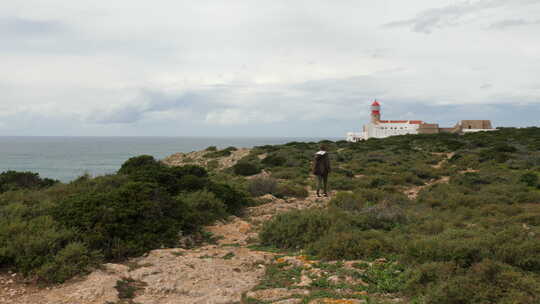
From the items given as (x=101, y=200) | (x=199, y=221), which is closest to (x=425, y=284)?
(x=199, y=221)

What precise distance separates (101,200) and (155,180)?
361 cm

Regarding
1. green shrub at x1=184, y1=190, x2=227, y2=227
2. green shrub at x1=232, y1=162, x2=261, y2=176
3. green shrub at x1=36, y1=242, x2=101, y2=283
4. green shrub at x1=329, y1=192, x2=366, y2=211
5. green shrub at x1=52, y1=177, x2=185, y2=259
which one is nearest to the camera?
green shrub at x1=36, y1=242, x2=101, y2=283

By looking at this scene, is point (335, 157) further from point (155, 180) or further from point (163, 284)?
point (163, 284)

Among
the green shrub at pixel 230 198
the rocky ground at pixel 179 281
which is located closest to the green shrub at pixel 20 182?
the green shrub at pixel 230 198

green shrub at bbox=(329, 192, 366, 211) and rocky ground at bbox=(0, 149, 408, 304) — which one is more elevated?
green shrub at bbox=(329, 192, 366, 211)

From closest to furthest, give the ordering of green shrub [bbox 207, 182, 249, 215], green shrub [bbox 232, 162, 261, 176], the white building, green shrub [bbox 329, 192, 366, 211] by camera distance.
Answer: green shrub [bbox 329, 192, 366, 211] < green shrub [bbox 207, 182, 249, 215] < green shrub [bbox 232, 162, 261, 176] < the white building

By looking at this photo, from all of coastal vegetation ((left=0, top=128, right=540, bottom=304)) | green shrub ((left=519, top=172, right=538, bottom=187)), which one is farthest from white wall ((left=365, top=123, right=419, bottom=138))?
coastal vegetation ((left=0, top=128, right=540, bottom=304))

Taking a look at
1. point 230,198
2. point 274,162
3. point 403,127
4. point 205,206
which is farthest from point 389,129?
point 205,206

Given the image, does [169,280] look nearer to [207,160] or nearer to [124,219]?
[124,219]

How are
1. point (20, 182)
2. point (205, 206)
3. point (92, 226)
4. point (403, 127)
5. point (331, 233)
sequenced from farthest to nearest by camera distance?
point (403, 127), point (20, 182), point (205, 206), point (331, 233), point (92, 226)

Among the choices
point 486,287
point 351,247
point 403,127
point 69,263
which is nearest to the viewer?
point 486,287

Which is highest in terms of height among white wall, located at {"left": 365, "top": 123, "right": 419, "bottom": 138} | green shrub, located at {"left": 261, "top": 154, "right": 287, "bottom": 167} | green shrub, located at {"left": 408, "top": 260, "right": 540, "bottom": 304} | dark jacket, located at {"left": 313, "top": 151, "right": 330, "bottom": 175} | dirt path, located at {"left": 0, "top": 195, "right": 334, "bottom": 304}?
white wall, located at {"left": 365, "top": 123, "right": 419, "bottom": 138}

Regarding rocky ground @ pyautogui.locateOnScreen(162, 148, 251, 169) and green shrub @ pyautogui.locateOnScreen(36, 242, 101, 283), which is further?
rocky ground @ pyautogui.locateOnScreen(162, 148, 251, 169)

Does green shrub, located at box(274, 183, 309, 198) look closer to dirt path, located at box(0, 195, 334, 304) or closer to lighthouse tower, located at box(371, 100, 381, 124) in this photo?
dirt path, located at box(0, 195, 334, 304)
